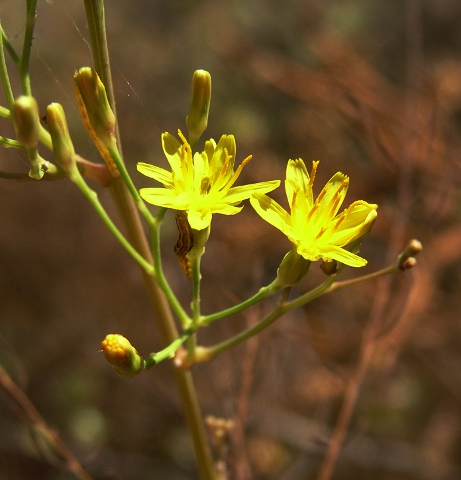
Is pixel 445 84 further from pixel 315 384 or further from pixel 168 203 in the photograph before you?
pixel 168 203

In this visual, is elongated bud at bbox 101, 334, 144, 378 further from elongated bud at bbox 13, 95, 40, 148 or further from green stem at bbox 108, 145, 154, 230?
elongated bud at bbox 13, 95, 40, 148

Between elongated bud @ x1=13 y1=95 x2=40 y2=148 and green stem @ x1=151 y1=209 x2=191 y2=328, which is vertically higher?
elongated bud @ x1=13 y1=95 x2=40 y2=148

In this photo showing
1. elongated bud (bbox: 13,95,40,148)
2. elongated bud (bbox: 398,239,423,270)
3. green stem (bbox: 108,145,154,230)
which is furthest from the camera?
elongated bud (bbox: 398,239,423,270)

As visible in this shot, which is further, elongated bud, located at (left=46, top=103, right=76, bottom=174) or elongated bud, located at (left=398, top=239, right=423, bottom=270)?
elongated bud, located at (left=398, top=239, right=423, bottom=270)

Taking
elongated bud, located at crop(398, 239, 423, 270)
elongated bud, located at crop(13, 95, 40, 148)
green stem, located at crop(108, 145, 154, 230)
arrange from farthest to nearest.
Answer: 1. elongated bud, located at crop(398, 239, 423, 270)
2. green stem, located at crop(108, 145, 154, 230)
3. elongated bud, located at crop(13, 95, 40, 148)

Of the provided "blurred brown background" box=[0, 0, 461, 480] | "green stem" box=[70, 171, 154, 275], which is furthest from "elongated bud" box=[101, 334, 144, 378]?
"blurred brown background" box=[0, 0, 461, 480]

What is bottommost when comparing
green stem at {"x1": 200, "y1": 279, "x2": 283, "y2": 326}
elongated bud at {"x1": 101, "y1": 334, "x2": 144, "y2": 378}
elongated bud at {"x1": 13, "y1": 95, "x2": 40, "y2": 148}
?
elongated bud at {"x1": 101, "y1": 334, "x2": 144, "y2": 378}

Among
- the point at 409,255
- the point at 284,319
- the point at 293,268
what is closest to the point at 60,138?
the point at 293,268
